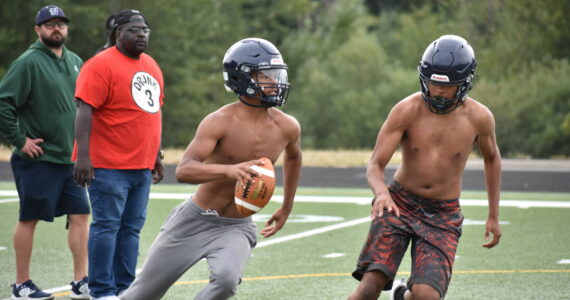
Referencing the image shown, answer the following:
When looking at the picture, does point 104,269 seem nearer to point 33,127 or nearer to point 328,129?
point 33,127

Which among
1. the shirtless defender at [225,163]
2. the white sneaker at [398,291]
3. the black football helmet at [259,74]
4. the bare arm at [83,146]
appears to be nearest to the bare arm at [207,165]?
the shirtless defender at [225,163]

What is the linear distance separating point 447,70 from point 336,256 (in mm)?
3889

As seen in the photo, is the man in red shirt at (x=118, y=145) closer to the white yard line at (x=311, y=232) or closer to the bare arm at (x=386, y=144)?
the bare arm at (x=386, y=144)

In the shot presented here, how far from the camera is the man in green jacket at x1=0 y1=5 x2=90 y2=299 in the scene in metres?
7.20

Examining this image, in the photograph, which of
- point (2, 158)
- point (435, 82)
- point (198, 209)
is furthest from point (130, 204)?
point (2, 158)

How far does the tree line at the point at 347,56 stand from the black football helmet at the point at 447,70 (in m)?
18.2

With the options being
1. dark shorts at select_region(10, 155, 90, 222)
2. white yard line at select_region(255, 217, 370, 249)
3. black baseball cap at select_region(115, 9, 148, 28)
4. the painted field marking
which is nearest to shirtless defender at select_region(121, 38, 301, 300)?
black baseball cap at select_region(115, 9, 148, 28)

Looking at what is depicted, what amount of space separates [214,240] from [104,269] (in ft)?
4.54

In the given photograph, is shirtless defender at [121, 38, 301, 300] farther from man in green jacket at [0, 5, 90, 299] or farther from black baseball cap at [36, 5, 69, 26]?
black baseball cap at [36, 5, 69, 26]

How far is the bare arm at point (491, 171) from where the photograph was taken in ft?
19.7

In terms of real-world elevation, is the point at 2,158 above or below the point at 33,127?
below

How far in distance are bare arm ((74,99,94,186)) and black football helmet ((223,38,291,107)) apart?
1.42 meters

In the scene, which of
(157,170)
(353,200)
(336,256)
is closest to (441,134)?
(157,170)

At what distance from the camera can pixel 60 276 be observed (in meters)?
8.14
